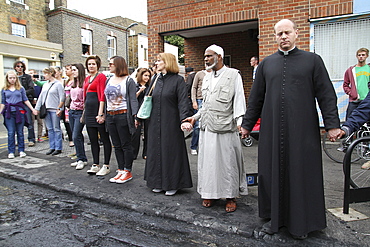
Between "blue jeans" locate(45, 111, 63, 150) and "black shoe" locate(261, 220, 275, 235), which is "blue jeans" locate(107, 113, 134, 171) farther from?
"blue jeans" locate(45, 111, 63, 150)

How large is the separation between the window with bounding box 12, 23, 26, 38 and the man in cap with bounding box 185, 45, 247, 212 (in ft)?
78.1

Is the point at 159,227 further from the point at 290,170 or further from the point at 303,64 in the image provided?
the point at 303,64

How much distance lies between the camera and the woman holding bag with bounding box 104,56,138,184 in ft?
15.6

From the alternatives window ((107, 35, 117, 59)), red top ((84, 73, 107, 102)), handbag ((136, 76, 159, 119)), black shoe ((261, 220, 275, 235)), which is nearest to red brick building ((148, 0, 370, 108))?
red top ((84, 73, 107, 102))

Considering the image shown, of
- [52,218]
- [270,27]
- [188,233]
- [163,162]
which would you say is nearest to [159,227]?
[188,233]

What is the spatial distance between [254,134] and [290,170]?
411 cm

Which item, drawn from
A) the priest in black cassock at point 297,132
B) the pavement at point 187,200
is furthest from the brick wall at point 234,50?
the priest in black cassock at point 297,132

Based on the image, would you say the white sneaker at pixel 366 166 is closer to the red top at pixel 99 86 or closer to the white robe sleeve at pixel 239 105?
the white robe sleeve at pixel 239 105

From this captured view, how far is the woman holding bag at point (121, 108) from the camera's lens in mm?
4766

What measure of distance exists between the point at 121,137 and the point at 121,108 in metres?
0.47

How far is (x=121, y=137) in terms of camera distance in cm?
490

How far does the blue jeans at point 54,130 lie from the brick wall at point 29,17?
18.4 metres

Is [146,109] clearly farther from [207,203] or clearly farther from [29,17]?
[29,17]

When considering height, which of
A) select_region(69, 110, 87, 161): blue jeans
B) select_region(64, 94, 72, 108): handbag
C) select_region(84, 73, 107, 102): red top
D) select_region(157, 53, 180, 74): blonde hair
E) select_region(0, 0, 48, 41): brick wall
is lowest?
select_region(69, 110, 87, 161): blue jeans
